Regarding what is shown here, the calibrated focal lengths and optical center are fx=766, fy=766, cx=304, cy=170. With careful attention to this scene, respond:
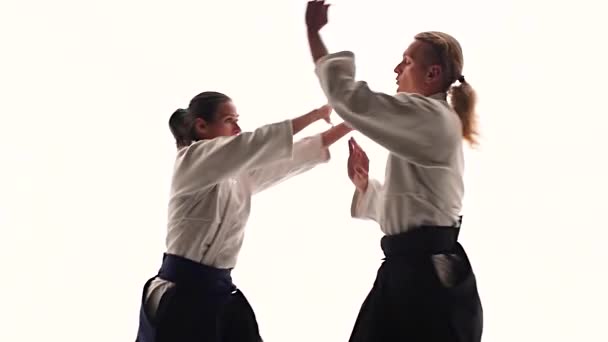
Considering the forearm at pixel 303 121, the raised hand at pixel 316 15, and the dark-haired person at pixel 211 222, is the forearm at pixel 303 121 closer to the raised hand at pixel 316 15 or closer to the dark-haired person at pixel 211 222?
the dark-haired person at pixel 211 222

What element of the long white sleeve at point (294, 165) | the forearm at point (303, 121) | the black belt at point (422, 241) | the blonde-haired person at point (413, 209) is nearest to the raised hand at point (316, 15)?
the blonde-haired person at point (413, 209)

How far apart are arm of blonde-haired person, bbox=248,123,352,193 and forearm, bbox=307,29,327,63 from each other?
24 cm

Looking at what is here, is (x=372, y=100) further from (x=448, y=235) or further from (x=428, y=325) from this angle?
(x=428, y=325)

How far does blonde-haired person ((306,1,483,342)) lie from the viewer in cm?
145

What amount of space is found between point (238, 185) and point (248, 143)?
19 centimetres

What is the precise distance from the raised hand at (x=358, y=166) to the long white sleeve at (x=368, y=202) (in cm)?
1

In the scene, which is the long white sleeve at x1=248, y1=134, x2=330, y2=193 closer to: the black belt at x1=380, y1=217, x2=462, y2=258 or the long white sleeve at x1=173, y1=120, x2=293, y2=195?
the long white sleeve at x1=173, y1=120, x2=293, y2=195

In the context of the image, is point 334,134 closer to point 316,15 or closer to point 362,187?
point 362,187

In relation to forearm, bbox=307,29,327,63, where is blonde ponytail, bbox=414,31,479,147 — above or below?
below

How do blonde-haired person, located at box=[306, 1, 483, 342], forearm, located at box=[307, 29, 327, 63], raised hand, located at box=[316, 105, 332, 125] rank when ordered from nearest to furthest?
blonde-haired person, located at box=[306, 1, 483, 342], forearm, located at box=[307, 29, 327, 63], raised hand, located at box=[316, 105, 332, 125]

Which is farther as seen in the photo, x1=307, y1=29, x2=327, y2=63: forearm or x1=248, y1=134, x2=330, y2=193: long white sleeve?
x1=248, y1=134, x2=330, y2=193: long white sleeve

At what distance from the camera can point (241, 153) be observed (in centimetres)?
160

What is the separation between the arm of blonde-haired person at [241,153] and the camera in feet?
5.24

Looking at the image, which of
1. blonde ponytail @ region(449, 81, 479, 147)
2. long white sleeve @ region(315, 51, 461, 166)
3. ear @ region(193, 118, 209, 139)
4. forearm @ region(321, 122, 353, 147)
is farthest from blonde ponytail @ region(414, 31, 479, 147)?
ear @ region(193, 118, 209, 139)
